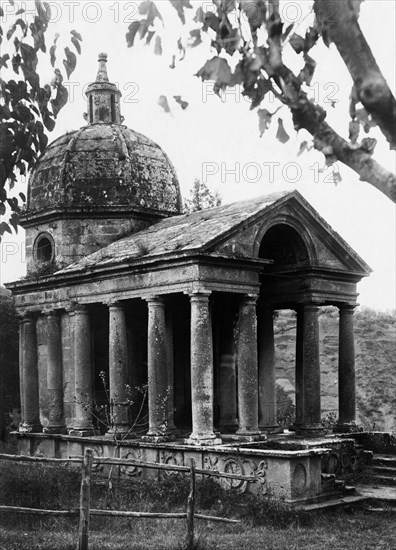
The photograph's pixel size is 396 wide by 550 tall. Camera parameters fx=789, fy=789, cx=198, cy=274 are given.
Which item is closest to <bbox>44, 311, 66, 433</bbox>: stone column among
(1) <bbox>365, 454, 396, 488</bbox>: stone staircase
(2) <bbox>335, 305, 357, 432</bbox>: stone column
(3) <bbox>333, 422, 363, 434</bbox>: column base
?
(3) <bbox>333, 422, 363, 434</bbox>: column base

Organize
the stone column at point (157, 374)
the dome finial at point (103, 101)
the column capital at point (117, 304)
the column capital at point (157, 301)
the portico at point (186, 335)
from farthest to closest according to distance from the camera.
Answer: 1. the dome finial at point (103, 101)
2. the column capital at point (117, 304)
3. the column capital at point (157, 301)
4. the stone column at point (157, 374)
5. the portico at point (186, 335)

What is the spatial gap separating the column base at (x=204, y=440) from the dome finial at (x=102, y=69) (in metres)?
11.7

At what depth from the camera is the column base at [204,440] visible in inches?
590

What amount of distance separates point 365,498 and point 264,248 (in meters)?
Answer: 6.98

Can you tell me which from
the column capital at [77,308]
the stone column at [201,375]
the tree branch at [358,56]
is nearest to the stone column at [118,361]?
the column capital at [77,308]

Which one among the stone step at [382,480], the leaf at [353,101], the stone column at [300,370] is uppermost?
the leaf at [353,101]

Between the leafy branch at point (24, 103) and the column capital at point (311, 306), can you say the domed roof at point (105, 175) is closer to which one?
the column capital at point (311, 306)

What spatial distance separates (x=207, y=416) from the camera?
597 inches

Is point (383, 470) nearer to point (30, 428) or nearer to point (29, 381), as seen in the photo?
point (30, 428)

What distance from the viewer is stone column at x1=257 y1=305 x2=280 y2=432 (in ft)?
63.2

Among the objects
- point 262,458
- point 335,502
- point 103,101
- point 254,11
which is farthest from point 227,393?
point 254,11

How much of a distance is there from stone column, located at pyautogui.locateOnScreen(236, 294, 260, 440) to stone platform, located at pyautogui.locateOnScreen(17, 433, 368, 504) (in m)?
0.42

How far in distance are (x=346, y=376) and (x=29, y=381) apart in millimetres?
7999

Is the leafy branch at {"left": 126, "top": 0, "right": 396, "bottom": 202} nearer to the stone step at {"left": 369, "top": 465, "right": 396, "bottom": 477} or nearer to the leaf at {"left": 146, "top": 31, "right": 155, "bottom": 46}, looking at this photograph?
the leaf at {"left": 146, "top": 31, "right": 155, "bottom": 46}
